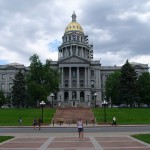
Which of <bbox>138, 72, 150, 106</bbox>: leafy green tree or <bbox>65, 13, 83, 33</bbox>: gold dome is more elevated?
<bbox>65, 13, 83, 33</bbox>: gold dome

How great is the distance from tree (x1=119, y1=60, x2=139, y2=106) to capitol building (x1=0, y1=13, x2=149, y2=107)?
92.8 feet

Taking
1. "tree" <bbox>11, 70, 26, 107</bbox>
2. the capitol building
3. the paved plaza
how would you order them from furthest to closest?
1. the capitol building
2. "tree" <bbox>11, 70, 26, 107</bbox>
3. the paved plaza

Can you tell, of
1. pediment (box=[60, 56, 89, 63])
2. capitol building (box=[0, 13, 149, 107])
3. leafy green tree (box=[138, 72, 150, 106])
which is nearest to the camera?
leafy green tree (box=[138, 72, 150, 106])

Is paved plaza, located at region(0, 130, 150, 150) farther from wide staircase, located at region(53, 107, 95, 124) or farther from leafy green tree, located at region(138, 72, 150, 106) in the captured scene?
leafy green tree, located at region(138, 72, 150, 106)

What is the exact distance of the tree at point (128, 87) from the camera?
3531 inches

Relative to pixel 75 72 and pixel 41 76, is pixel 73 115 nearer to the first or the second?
pixel 41 76

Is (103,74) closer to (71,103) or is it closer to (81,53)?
(81,53)

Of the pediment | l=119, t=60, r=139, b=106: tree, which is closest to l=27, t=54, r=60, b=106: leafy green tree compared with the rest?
l=119, t=60, r=139, b=106: tree

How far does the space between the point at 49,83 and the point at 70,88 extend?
117ft

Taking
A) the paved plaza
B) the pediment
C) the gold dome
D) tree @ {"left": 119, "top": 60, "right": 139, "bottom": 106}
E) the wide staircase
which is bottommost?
the paved plaza

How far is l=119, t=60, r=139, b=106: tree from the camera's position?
89.7 metres

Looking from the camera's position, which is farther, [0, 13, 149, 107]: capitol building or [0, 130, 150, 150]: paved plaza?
[0, 13, 149, 107]: capitol building

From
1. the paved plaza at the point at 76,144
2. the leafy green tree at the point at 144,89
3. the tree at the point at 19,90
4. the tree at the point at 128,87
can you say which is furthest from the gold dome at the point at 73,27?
the paved plaza at the point at 76,144

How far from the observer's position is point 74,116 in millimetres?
65875
